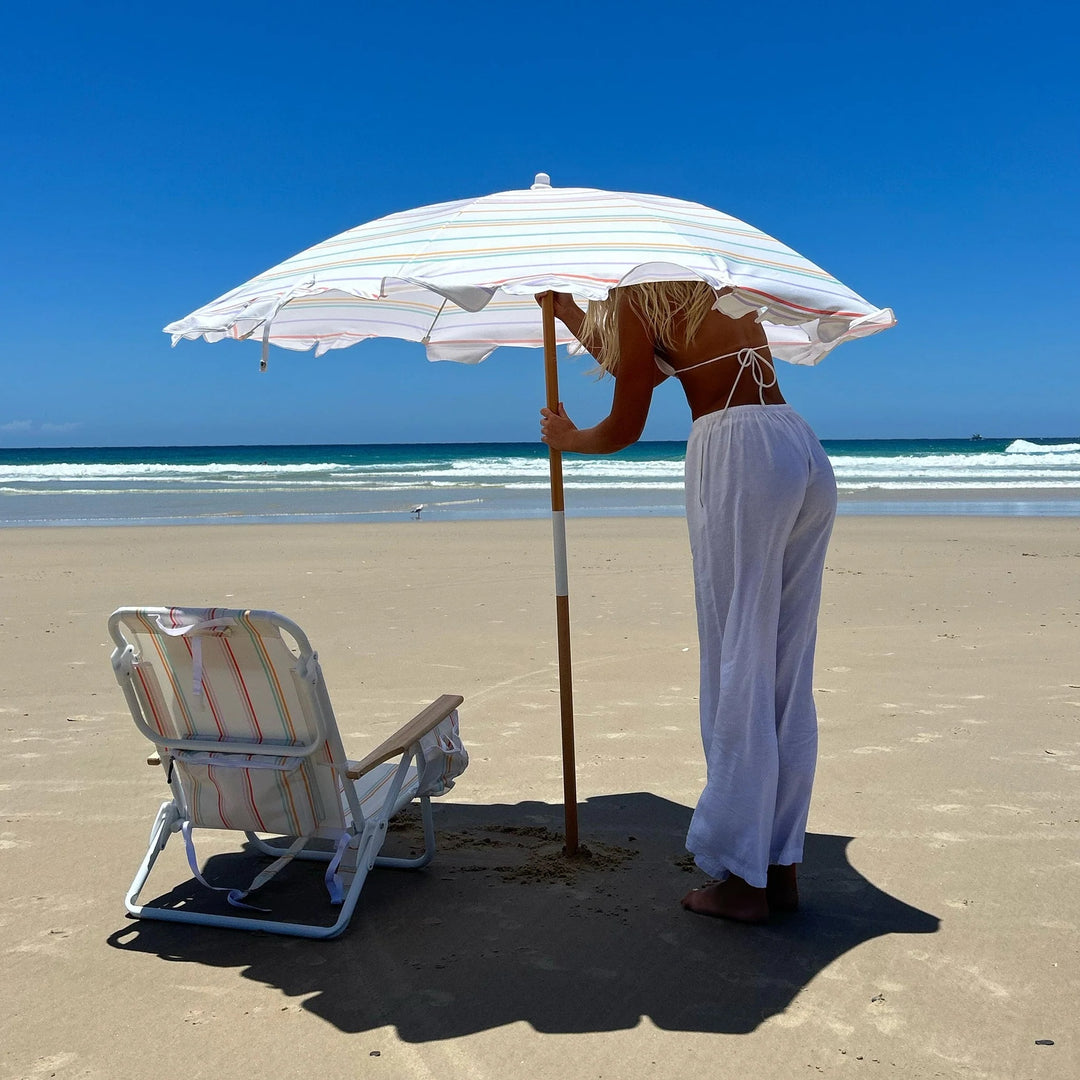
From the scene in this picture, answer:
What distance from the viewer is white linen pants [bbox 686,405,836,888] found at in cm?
295

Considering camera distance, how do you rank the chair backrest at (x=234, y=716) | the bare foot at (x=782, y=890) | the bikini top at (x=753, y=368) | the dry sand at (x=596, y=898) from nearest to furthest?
1. the dry sand at (x=596, y=898)
2. the chair backrest at (x=234, y=716)
3. the bikini top at (x=753, y=368)
4. the bare foot at (x=782, y=890)

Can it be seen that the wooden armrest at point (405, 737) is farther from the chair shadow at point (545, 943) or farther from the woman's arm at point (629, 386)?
the woman's arm at point (629, 386)

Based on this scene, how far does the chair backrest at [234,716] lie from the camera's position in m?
2.95

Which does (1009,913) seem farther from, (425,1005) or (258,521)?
(258,521)

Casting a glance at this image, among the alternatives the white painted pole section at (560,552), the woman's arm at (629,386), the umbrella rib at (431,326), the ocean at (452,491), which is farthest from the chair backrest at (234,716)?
the ocean at (452,491)

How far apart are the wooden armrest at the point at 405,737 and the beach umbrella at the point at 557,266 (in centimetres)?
42

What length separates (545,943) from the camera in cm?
299

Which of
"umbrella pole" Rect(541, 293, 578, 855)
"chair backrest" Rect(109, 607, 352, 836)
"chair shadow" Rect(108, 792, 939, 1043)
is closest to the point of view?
"chair shadow" Rect(108, 792, 939, 1043)

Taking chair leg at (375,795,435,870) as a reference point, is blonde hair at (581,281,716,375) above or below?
above

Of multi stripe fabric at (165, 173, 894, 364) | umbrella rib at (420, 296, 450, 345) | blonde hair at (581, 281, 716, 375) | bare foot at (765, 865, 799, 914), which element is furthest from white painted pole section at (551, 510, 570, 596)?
umbrella rib at (420, 296, 450, 345)

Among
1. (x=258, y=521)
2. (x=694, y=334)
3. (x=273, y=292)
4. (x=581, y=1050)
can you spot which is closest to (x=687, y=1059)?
(x=581, y=1050)

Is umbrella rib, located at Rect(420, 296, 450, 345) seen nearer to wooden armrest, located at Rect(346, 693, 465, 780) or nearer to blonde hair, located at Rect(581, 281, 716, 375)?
blonde hair, located at Rect(581, 281, 716, 375)

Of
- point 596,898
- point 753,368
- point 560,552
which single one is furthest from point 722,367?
point 596,898

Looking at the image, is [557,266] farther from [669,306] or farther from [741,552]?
[741,552]
